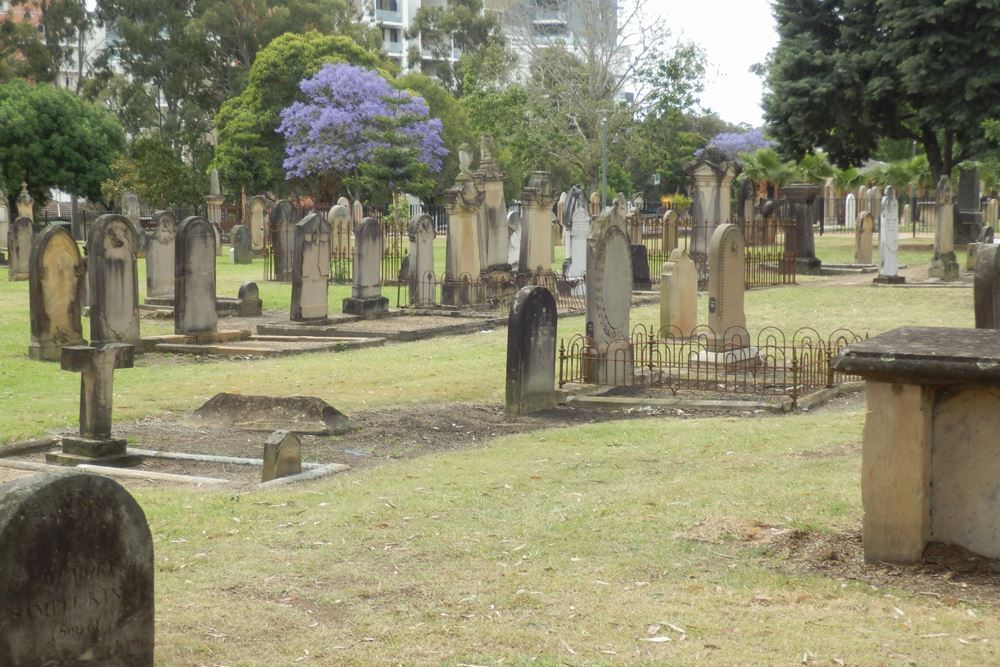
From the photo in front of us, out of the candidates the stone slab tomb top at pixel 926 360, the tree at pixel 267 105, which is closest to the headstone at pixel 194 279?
the stone slab tomb top at pixel 926 360

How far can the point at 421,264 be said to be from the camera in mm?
24016

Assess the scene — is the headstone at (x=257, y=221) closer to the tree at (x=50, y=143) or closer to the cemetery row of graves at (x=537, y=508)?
the tree at (x=50, y=143)

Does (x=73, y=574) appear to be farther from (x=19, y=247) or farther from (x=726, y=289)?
(x=19, y=247)

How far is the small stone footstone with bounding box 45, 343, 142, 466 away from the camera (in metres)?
10.5

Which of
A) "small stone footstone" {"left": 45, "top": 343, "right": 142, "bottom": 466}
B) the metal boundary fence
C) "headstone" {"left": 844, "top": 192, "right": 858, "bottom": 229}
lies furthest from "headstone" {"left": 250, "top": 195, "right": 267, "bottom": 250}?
"small stone footstone" {"left": 45, "top": 343, "right": 142, "bottom": 466}

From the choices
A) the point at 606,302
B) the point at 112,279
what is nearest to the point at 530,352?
the point at 606,302

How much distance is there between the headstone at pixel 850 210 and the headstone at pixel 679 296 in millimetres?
37635

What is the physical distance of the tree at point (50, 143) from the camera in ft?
165

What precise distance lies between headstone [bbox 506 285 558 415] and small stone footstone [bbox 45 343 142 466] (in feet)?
12.5

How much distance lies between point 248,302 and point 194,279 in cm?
444

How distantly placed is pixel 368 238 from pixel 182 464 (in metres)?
12.6

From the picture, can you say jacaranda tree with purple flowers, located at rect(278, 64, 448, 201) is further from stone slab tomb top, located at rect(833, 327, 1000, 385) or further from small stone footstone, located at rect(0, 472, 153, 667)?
small stone footstone, located at rect(0, 472, 153, 667)

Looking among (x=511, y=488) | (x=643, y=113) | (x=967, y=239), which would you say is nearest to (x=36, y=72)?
(x=643, y=113)

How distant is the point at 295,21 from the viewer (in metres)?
64.1
